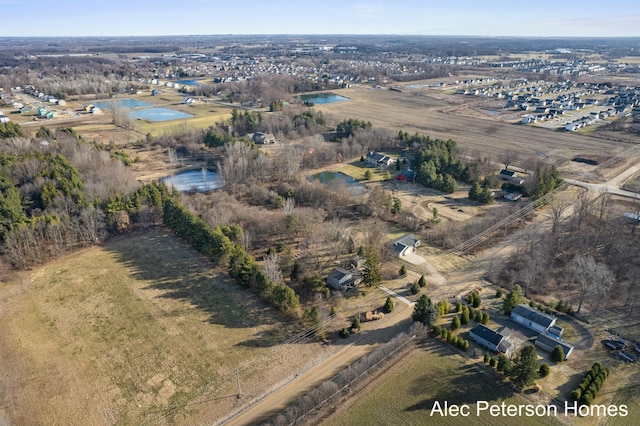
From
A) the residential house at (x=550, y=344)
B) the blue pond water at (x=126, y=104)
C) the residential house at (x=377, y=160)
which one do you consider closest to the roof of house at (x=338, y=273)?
the residential house at (x=550, y=344)

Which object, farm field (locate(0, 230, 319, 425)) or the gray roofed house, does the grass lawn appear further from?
the gray roofed house

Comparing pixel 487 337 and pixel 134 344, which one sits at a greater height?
pixel 487 337

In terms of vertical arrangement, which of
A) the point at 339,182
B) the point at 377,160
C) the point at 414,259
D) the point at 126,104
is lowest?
the point at 414,259

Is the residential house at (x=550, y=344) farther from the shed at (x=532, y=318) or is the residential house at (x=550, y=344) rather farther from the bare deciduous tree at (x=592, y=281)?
the bare deciduous tree at (x=592, y=281)

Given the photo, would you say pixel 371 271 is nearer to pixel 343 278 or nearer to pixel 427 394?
pixel 343 278

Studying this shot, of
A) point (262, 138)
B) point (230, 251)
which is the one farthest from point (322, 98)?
point (230, 251)

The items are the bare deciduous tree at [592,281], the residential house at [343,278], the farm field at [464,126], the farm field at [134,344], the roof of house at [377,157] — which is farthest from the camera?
the farm field at [464,126]
